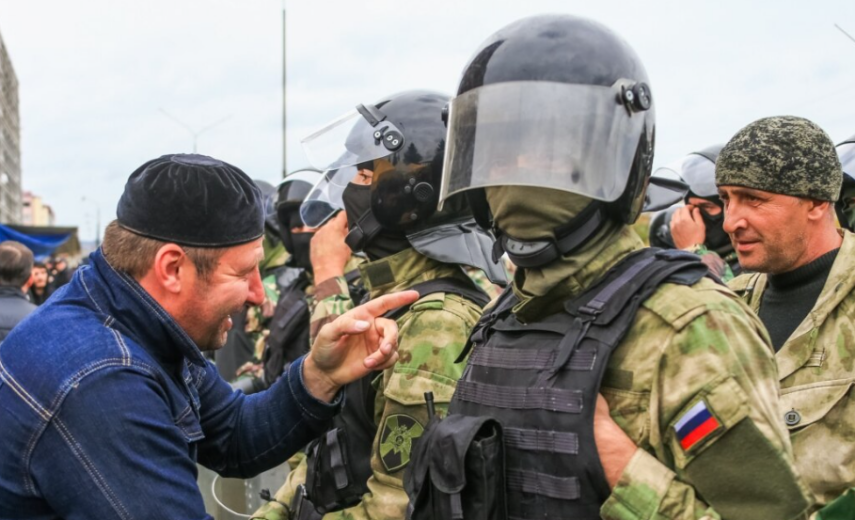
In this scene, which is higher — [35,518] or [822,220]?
[822,220]

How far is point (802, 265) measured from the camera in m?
3.09

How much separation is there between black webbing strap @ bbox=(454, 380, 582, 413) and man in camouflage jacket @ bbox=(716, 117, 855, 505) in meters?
1.19

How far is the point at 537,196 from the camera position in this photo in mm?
2186

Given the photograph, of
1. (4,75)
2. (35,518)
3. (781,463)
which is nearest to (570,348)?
(781,463)

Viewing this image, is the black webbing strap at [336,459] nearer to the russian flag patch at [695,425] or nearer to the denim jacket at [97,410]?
the denim jacket at [97,410]

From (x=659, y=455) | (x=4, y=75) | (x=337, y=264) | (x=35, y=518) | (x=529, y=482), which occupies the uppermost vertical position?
(x=659, y=455)

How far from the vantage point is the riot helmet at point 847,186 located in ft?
13.5

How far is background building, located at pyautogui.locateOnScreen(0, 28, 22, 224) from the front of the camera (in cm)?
11069

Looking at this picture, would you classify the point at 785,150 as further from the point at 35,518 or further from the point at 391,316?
the point at 35,518

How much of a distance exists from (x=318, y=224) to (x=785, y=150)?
2838mm

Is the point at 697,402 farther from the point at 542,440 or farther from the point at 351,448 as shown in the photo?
the point at 351,448

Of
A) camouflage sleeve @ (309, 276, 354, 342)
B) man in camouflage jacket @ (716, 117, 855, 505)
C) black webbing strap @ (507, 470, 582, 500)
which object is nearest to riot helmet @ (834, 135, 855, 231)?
man in camouflage jacket @ (716, 117, 855, 505)

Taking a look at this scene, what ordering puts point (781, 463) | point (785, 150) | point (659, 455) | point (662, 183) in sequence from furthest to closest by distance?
point (662, 183), point (785, 150), point (659, 455), point (781, 463)

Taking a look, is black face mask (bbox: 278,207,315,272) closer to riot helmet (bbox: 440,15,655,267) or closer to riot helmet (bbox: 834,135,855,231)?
riot helmet (bbox: 834,135,855,231)
